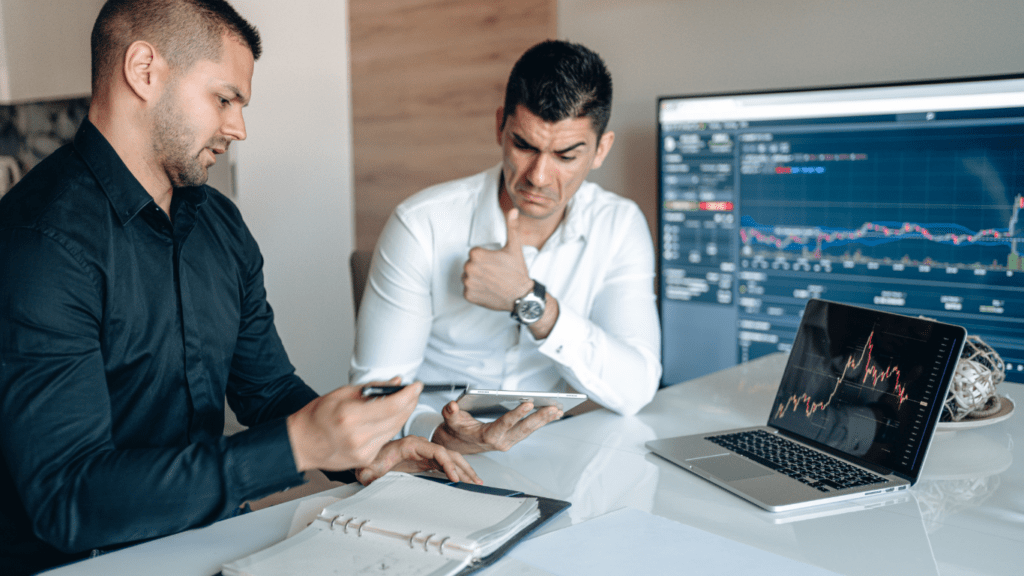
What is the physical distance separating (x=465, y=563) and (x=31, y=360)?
557mm

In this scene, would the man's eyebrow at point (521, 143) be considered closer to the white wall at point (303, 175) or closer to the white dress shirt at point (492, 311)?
the white dress shirt at point (492, 311)

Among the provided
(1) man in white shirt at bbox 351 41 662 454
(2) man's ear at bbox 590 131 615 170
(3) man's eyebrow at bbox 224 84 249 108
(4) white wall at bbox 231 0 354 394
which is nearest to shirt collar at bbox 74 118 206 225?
(3) man's eyebrow at bbox 224 84 249 108

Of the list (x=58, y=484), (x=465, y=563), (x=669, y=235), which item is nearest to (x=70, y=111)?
(x=669, y=235)

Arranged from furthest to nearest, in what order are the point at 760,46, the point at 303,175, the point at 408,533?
the point at 303,175 < the point at 760,46 < the point at 408,533

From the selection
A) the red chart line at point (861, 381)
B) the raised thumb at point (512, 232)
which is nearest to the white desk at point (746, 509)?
the red chart line at point (861, 381)

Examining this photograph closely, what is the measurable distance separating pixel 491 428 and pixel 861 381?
0.57 metres

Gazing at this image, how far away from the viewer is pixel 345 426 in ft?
2.88

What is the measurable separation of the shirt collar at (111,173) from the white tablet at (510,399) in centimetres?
54

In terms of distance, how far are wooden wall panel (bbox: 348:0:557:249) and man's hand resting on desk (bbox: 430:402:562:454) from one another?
177 centimetres

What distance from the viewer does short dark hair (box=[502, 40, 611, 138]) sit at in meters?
1.52

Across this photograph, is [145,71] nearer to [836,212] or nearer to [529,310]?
[529,310]

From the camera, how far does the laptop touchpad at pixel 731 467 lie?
107 cm

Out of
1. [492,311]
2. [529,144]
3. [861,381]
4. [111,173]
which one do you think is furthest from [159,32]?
[861,381]

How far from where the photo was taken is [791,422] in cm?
124
